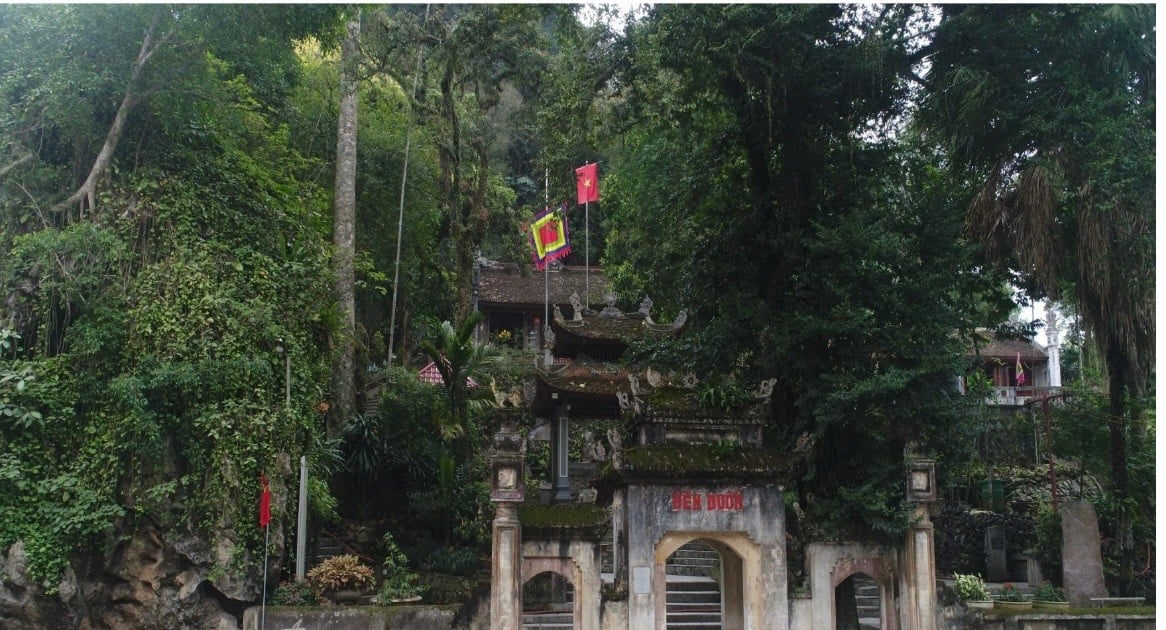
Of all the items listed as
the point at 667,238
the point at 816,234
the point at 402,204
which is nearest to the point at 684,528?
the point at 816,234

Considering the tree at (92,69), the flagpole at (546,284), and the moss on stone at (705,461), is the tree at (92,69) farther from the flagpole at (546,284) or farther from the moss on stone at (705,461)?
the flagpole at (546,284)

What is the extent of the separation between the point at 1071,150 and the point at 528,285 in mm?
19894

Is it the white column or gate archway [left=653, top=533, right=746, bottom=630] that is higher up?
the white column

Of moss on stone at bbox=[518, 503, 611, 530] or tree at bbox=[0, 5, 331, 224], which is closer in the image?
moss on stone at bbox=[518, 503, 611, 530]

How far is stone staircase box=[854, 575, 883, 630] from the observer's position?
665 inches

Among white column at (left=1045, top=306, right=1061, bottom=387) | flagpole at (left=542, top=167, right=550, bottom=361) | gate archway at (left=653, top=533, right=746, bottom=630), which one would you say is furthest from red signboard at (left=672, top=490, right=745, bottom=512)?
white column at (left=1045, top=306, right=1061, bottom=387)

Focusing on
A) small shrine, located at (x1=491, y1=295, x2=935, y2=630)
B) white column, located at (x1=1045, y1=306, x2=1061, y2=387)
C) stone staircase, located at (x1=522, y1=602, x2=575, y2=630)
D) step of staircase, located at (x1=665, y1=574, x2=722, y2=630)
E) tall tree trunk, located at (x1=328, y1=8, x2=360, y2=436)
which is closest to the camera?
small shrine, located at (x1=491, y1=295, x2=935, y2=630)

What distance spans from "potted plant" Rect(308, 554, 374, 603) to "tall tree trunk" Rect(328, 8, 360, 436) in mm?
4483

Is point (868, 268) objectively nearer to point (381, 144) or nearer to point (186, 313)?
point (186, 313)

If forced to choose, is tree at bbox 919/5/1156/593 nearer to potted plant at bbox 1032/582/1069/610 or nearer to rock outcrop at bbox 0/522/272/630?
potted plant at bbox 1032/582/1069/610

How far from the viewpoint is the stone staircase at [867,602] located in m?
16.9

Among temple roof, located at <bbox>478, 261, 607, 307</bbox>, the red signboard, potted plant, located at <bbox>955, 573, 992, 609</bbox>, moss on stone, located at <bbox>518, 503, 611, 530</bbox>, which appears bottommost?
potted plant, located at <bbox>955, 573, 992, 609</bbox>

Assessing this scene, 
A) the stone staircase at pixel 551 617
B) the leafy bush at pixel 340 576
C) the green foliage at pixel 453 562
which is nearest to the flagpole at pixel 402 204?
the green foliage at pixel 453 562

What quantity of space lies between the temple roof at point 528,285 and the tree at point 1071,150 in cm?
1660
